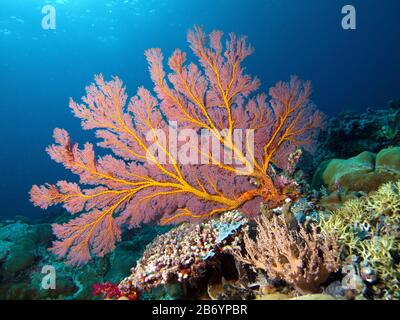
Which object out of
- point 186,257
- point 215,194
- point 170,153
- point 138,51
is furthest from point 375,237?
point 138,51

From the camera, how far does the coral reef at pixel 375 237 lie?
2.39 metres

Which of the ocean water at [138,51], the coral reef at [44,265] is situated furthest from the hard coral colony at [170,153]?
the ocean water at [138,51]

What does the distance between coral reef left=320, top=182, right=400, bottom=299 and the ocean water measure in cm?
2680

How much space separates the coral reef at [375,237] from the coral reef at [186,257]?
127cm

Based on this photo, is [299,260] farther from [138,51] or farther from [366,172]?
[138,51]

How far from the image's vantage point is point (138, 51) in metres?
62.0

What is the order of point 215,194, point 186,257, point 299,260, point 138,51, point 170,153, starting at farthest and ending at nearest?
point 138,51 → point 215,194 → point 170,153 → point 186,257 → point 299,260

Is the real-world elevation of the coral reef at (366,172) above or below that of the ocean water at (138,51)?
below

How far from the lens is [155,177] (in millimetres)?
4766

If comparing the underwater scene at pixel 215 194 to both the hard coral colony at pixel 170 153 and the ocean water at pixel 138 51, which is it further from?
the ocean water at pixel 138 51

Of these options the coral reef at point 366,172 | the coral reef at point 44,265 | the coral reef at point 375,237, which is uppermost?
the coral reef at point 366,172

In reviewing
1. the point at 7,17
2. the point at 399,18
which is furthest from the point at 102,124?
the point at 399,18

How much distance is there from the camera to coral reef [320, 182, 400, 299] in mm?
2391

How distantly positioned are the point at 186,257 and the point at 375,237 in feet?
7.41
